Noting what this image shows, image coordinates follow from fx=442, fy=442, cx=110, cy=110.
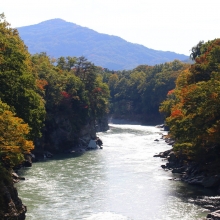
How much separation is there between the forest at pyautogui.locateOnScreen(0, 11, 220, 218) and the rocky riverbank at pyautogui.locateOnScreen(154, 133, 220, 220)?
1277 mm

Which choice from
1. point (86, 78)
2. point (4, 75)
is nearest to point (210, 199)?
point (4, 75)

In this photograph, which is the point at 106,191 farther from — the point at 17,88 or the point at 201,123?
the point at 17,88

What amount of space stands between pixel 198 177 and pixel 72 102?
134ft

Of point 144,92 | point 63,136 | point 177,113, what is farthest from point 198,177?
point 144,92

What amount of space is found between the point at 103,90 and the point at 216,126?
59.0 meters

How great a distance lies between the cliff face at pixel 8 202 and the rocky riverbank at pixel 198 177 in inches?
592

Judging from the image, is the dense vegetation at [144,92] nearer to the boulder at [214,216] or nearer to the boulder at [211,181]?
the boulder at [211,181]

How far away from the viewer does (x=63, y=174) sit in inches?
2251

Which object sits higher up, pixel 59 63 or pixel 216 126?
pixel 59 63

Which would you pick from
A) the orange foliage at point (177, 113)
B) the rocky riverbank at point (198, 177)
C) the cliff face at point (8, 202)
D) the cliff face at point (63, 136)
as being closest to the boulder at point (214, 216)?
the rocky riverbank at point (198, 177)

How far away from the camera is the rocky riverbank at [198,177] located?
4035cm

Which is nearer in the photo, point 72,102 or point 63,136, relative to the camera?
point 63,136

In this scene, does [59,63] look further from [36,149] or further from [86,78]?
[36,149]

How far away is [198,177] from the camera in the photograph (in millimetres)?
51656
